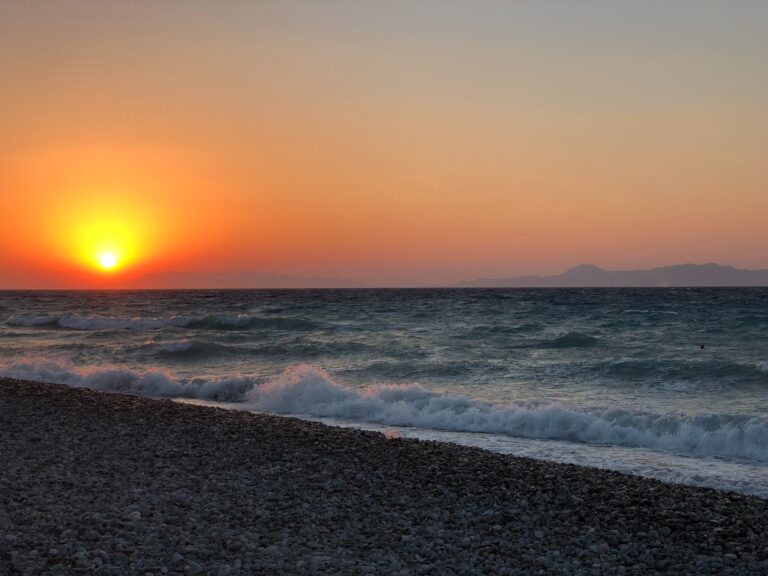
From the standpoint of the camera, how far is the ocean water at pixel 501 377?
46.6 feet

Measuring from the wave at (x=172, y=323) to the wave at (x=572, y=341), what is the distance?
17380 millimetres

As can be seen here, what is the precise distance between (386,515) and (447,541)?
1.07 m

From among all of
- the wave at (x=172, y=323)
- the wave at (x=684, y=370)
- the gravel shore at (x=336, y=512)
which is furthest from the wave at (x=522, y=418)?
the wave at (x=172, y=323)

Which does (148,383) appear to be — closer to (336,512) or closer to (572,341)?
(336,512)

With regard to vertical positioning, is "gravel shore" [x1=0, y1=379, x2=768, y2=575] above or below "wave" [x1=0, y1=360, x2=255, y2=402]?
above

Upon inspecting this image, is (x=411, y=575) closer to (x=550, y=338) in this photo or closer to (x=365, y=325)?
(x=550, y=338)

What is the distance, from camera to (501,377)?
79.0 feet

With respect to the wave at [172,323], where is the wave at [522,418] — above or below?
below

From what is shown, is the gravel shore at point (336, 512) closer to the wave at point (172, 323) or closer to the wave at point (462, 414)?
the wave at point (462, 414)

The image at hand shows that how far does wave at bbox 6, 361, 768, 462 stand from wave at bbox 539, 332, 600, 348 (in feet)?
52.2

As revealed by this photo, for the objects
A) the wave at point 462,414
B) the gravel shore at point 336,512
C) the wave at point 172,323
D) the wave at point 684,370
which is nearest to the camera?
the gravel shore at point 336,512

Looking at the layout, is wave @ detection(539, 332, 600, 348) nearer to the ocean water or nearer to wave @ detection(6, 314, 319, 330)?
the ocean water

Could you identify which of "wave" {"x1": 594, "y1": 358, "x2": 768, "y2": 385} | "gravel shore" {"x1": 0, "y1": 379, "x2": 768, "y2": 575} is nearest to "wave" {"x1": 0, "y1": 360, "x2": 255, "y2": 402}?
"gravel shore" {"x1": 0, "y1": 379, "x2": 768, "y2": 575}

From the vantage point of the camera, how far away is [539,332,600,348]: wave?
3406 cm
